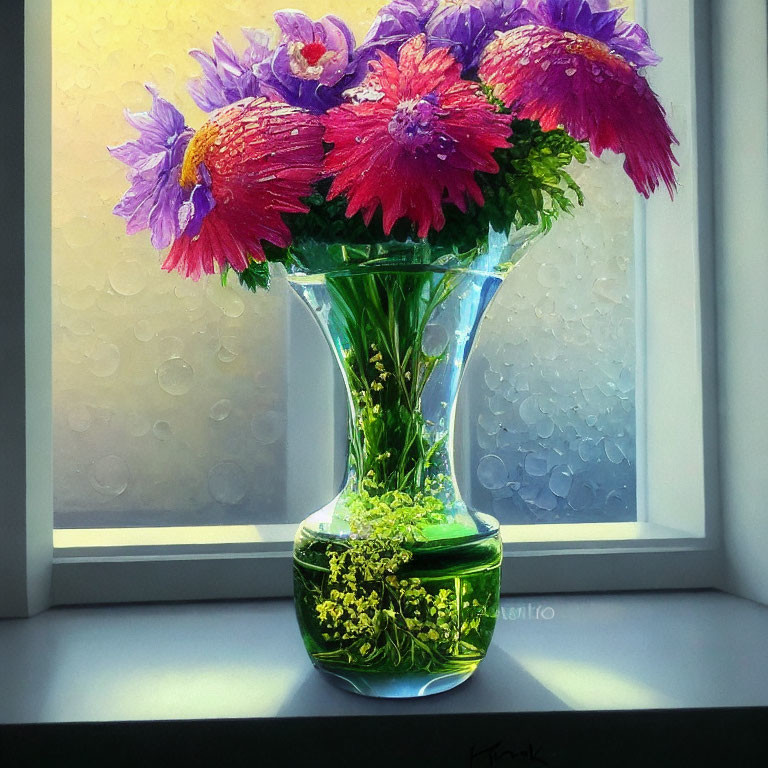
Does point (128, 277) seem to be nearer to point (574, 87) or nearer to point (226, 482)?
point (226, 482)

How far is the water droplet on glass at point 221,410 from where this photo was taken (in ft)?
3.05

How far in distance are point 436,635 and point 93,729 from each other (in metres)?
0.26

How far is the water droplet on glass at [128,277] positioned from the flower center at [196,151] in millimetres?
430

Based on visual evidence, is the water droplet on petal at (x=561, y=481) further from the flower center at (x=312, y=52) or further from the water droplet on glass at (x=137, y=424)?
the flower center at (x=312, y=52)

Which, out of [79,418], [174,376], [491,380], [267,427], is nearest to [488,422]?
[491,380]

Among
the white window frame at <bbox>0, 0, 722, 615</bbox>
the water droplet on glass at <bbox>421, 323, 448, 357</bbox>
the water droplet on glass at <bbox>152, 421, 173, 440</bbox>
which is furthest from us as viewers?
the water droplet on glass at <bbox>152, 421, 173, 440</bbox>

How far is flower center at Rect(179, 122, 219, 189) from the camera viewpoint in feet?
1.65

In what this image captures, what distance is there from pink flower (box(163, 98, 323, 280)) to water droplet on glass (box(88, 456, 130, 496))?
0.49m

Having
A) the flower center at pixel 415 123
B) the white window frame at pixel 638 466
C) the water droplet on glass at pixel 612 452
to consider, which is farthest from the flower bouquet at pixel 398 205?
the water droplet on glass at pixel 612 452

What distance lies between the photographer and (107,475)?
910 millimetres

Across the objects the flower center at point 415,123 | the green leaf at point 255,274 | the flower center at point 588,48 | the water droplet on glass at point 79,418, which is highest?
the flower center at point 588,48

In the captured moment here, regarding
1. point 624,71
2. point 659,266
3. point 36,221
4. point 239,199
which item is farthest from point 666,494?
point 36,221

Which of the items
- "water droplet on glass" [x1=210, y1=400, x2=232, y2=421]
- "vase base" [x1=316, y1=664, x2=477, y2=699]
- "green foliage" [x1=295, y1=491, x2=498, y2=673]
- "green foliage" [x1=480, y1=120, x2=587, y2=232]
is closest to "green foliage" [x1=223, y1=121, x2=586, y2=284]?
"green foliage" [x1=480, y1=120, x2=587, y2=232]

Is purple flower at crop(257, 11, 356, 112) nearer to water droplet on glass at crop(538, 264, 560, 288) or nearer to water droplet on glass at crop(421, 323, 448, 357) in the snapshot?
water droplet on glass at crop(421, 323, 448, 357)
